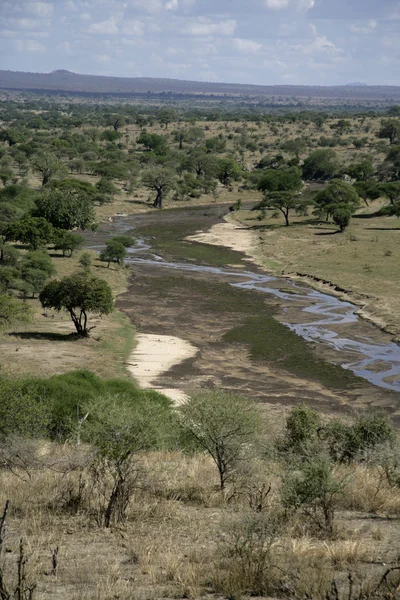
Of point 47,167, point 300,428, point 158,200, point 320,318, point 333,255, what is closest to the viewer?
point 300,428

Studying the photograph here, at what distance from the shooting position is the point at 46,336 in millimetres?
39188

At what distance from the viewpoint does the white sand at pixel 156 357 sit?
33494mm

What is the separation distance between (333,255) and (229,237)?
13.6 metres

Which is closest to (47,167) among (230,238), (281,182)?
(281,182)

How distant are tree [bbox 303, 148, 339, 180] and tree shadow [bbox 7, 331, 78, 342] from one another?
86.0 metres

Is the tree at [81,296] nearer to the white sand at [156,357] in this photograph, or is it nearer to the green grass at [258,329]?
the white sand at [156,357]

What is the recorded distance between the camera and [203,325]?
4484 centimetres

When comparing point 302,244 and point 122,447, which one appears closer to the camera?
point 122,447

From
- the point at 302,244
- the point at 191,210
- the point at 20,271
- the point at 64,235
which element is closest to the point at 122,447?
the point at 20,271

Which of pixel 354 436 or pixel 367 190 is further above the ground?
pixel 367 190

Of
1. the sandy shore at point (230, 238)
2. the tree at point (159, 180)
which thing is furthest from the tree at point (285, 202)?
the tree at point (159, 180)

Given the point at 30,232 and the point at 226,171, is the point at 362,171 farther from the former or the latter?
the point at 30,232

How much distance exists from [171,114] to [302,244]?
12216 centimetres

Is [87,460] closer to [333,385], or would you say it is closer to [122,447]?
[122,447]
